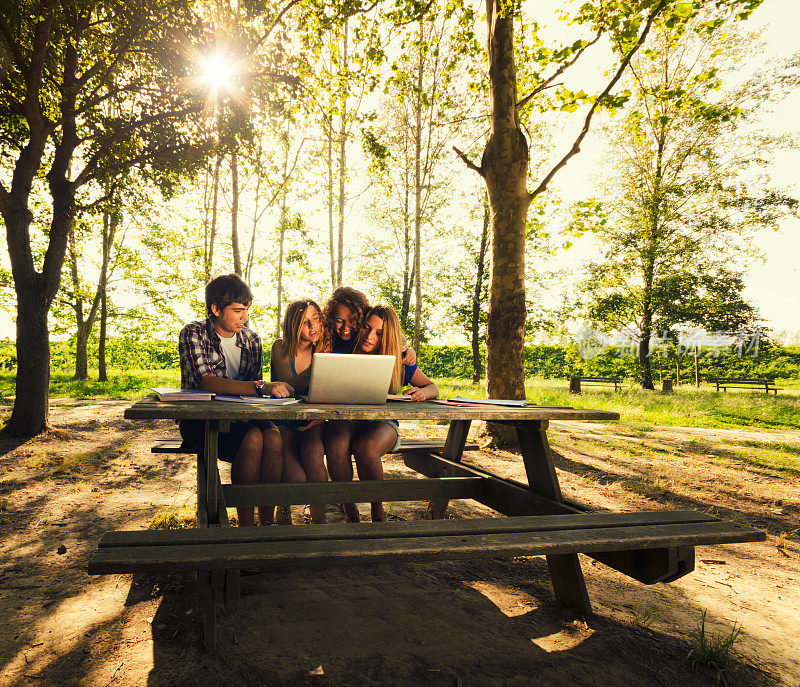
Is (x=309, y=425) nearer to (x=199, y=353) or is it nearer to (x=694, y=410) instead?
(x=199, y=353)

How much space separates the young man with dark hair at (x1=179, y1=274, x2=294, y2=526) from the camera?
281 cm

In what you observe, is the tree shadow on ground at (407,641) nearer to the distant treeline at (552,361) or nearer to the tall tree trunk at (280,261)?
the distant treeline at (552,361)

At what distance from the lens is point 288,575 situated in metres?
2.68

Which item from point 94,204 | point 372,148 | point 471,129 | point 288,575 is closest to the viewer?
point 288,575

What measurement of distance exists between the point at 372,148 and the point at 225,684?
8858mm

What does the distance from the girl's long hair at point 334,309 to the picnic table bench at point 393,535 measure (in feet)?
3.59

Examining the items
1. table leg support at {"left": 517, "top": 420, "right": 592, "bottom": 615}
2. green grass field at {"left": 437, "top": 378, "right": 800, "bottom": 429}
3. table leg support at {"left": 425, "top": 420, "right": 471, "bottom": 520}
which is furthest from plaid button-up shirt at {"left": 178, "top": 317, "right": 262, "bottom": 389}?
green grass field at {"left": 437, "top": 378, "right": 800, "bottom": 429}

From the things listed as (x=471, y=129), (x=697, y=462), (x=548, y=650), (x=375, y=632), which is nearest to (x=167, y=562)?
(x=375, y=632)

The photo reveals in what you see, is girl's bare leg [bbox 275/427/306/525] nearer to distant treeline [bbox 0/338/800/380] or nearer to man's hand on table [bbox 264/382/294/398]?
man's hand on table [bbox 264/382/294/398]

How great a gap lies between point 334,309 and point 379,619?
6.34ft

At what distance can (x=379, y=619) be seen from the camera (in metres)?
2.20

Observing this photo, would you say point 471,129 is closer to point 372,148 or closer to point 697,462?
point 372,148

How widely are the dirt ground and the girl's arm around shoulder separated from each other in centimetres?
103

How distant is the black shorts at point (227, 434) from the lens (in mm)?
2879
